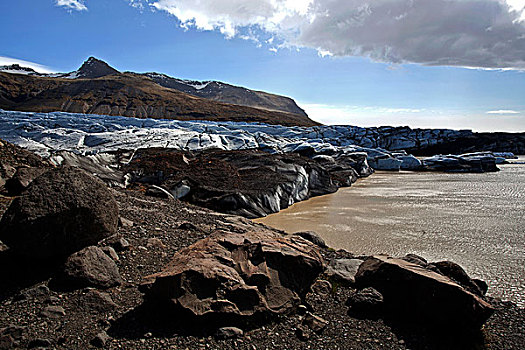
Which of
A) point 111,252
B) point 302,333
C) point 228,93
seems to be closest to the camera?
point 302,333

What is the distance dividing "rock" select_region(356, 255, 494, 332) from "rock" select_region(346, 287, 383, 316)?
0.14 metres

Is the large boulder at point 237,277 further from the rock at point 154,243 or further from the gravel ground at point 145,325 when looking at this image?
the rock at point 154,243

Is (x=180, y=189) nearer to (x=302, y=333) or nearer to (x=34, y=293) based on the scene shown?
(x=34, y=293)

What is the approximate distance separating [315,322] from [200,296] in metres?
1.43

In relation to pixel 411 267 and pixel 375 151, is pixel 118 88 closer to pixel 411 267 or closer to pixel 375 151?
pixel 375 151

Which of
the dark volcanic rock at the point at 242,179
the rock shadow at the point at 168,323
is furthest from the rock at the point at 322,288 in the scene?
the dark volcanic rock at the point at 242,179

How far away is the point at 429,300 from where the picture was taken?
4.01 metres

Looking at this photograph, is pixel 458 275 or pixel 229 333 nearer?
pixel 229 333

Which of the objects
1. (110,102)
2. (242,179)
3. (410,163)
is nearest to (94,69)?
(110,102)

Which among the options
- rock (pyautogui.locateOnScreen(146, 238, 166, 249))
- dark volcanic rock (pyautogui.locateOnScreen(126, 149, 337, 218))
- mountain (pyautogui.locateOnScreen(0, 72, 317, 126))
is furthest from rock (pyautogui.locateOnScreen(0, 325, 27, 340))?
mountain (pyautogui.locateOnScreen(0, 72, 317, 126))

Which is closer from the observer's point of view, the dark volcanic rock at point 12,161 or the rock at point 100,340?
the rock at point 100,340

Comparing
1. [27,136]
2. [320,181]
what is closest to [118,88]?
[27,136]

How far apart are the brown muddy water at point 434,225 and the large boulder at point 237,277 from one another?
4.02 meters

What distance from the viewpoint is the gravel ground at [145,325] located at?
326cm
